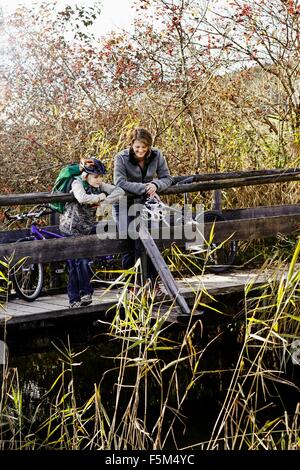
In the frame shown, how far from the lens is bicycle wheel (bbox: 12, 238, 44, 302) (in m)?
7.86

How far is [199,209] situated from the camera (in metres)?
10.1

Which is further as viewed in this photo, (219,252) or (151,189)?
(219,252)

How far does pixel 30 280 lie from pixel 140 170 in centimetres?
138

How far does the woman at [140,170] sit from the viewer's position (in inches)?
304

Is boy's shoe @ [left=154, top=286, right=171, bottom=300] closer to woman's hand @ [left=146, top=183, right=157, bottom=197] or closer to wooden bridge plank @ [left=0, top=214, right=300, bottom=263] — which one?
wooden bridge plank @ [left=0, top=214, right=300, bottom=263]

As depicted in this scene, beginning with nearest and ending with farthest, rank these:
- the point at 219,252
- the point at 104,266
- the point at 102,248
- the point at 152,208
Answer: the point at 102,248
the point at 152,208
the point at 104,266
the point at 219,252

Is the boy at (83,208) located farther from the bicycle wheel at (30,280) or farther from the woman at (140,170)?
the bicycle wheel at (30,280)

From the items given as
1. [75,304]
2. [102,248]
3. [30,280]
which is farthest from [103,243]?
[30,280]

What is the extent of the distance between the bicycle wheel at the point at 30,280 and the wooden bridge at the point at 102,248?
0.08 m

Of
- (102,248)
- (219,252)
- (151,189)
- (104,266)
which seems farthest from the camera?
(219,252)

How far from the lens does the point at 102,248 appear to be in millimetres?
7289

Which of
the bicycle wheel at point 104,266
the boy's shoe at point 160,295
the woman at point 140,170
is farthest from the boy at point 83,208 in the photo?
the bicycle wheel at point 104,266

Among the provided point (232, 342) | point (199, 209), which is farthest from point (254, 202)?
point (232, 342)

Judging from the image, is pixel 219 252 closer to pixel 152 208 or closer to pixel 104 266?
pixel 104 266
